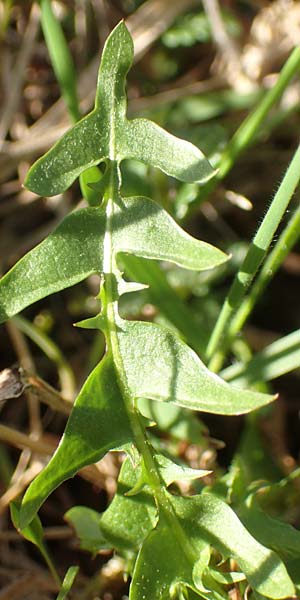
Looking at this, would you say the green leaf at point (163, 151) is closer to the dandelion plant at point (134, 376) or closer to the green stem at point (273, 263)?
the dandelion plant at point (134, 376)

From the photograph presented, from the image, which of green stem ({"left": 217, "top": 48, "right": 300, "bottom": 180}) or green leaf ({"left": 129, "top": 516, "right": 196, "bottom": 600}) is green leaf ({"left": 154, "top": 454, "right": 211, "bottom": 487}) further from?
green stem ({"left": 217, "top": 48, "right": 300, "bottom": 180})

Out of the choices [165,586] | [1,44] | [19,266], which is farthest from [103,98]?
[1,44]

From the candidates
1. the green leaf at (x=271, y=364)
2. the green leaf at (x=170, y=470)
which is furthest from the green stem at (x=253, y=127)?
the green leaf at (x=170, y=470)

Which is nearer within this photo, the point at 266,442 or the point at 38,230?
the point at 266,442

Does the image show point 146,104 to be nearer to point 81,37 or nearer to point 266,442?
point 81,37

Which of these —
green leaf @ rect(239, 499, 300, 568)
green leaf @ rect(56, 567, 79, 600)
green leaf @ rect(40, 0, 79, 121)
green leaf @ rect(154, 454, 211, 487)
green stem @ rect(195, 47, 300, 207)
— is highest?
green leaf @ rect(40, 0, 79, 121)

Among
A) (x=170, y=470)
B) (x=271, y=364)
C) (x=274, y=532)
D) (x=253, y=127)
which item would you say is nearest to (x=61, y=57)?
(x=253, y=127)

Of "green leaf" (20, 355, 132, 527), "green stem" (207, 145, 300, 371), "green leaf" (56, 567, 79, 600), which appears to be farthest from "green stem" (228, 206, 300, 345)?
"green leaf" (56, 567, 79, 600)
